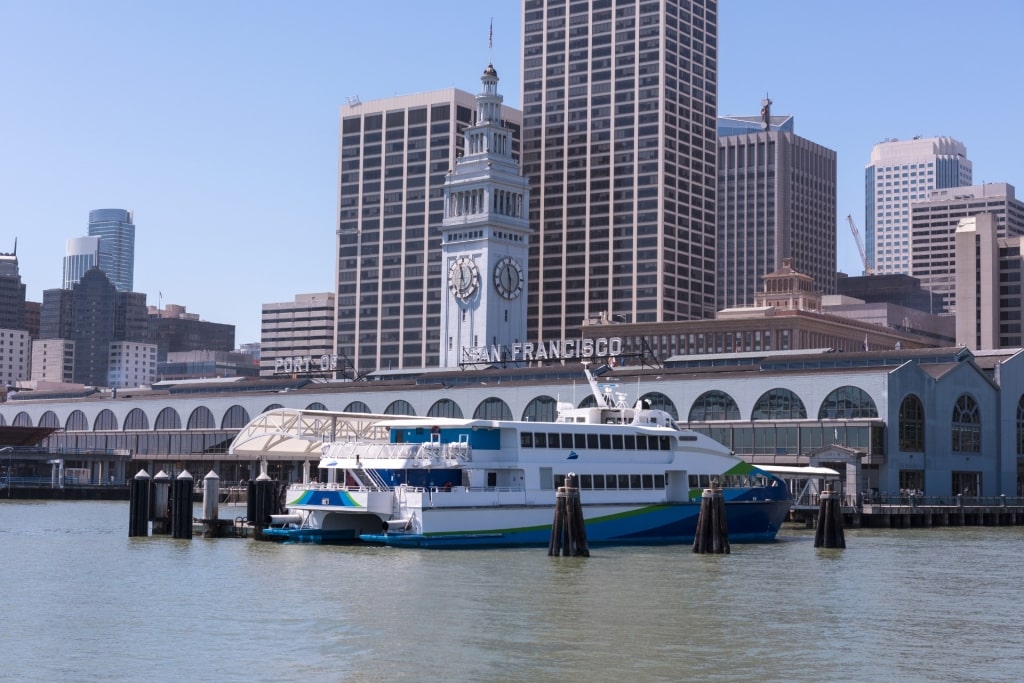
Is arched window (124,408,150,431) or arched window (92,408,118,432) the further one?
arched window (92,408,118,432)

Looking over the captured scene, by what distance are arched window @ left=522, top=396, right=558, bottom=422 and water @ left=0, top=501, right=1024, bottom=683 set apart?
58.4 m

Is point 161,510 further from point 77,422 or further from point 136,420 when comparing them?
point 77,422

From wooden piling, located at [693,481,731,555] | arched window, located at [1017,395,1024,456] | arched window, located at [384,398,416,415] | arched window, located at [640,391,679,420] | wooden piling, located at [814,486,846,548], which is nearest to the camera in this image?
wooden piling, located at [693,481,731,555]

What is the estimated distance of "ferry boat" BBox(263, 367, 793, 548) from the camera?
7375 cm

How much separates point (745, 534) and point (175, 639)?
1865 inches

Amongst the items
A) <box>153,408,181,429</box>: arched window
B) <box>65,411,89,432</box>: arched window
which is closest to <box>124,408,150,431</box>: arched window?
<box>153,408,181,429</box>: arched window

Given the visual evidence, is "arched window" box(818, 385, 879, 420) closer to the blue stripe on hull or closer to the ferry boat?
the blue stripe on hull

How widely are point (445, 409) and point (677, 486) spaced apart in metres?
60.6

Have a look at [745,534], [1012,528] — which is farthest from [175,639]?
[1012,528]

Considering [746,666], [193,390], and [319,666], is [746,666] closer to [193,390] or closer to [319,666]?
[319,666]

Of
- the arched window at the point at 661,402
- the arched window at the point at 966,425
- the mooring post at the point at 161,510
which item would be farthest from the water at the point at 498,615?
the arched window at the point at 661,402

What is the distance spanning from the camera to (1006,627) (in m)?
49.6

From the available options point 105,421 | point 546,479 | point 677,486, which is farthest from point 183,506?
point 105,421

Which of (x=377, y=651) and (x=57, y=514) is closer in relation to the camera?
(x=377, y=651)
